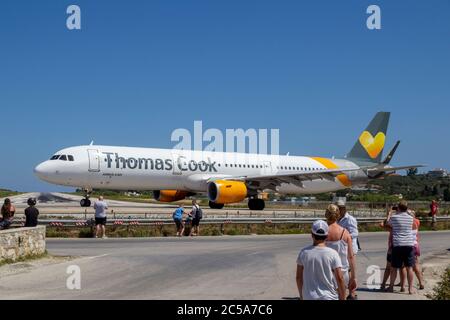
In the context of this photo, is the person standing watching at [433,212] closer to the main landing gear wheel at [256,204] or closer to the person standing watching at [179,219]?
the main landing gear wheel at [256,204]

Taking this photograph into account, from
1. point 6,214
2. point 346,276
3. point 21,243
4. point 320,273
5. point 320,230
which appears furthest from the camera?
point 6,214

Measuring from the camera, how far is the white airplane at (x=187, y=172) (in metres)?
34.9

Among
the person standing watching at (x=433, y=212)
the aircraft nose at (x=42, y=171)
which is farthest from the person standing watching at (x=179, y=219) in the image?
the person standing watching at (x=433, y=212)

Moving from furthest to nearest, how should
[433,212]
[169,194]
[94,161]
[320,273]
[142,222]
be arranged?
[169,194] < [94,161] < [433,212] < [142,222] < [320,273]

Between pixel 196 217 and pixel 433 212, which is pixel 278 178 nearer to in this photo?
pixel 433 212

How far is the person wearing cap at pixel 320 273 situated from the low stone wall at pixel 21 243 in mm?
9622

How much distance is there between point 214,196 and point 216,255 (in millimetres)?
18872

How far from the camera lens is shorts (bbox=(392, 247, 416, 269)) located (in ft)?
39.4

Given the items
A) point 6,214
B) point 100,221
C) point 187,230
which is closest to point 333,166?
point 187,230

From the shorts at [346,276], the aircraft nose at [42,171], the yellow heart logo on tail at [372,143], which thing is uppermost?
the yellow heart logo on tail at [372,143]

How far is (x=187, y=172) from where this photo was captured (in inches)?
1511

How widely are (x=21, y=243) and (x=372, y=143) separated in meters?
40.0

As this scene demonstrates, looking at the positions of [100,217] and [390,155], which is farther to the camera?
[390,155]

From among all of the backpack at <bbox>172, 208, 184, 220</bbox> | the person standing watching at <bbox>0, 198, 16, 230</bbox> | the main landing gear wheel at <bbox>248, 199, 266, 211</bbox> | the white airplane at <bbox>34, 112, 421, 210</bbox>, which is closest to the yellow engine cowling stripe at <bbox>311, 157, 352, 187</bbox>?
the white airplane at <bbox>34, 112, 421, 210</bbox>
